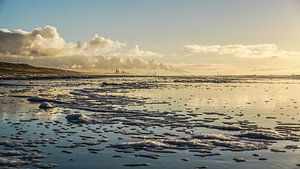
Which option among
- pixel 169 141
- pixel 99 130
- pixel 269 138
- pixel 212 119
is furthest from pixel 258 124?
pixel 99 130

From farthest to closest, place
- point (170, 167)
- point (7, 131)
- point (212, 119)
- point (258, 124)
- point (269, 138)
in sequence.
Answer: point (212, 119), point (258, 124), point (7, 131), point (269, 138), point (170, 167)

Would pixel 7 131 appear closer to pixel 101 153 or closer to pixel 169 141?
pixel 101 153

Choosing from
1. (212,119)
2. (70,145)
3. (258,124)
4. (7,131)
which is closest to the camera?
(70,145)

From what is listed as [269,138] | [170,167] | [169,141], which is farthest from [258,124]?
[170,167]

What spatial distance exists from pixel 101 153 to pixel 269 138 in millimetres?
6864

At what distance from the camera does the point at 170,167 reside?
1128 cm

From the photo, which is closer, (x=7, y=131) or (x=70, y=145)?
(x=70, y=145)

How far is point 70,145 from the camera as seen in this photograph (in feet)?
46.7

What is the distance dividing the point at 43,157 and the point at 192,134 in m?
6.64

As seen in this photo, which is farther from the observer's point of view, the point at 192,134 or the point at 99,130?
the point at 99,130

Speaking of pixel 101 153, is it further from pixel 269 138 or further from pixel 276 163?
pixel 269 138

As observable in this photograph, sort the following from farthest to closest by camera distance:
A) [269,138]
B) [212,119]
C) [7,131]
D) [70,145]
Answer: [212,119], [7,131], [269,138], [70,145]

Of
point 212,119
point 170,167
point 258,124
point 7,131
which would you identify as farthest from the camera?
point 212,119

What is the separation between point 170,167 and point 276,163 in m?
3.25
